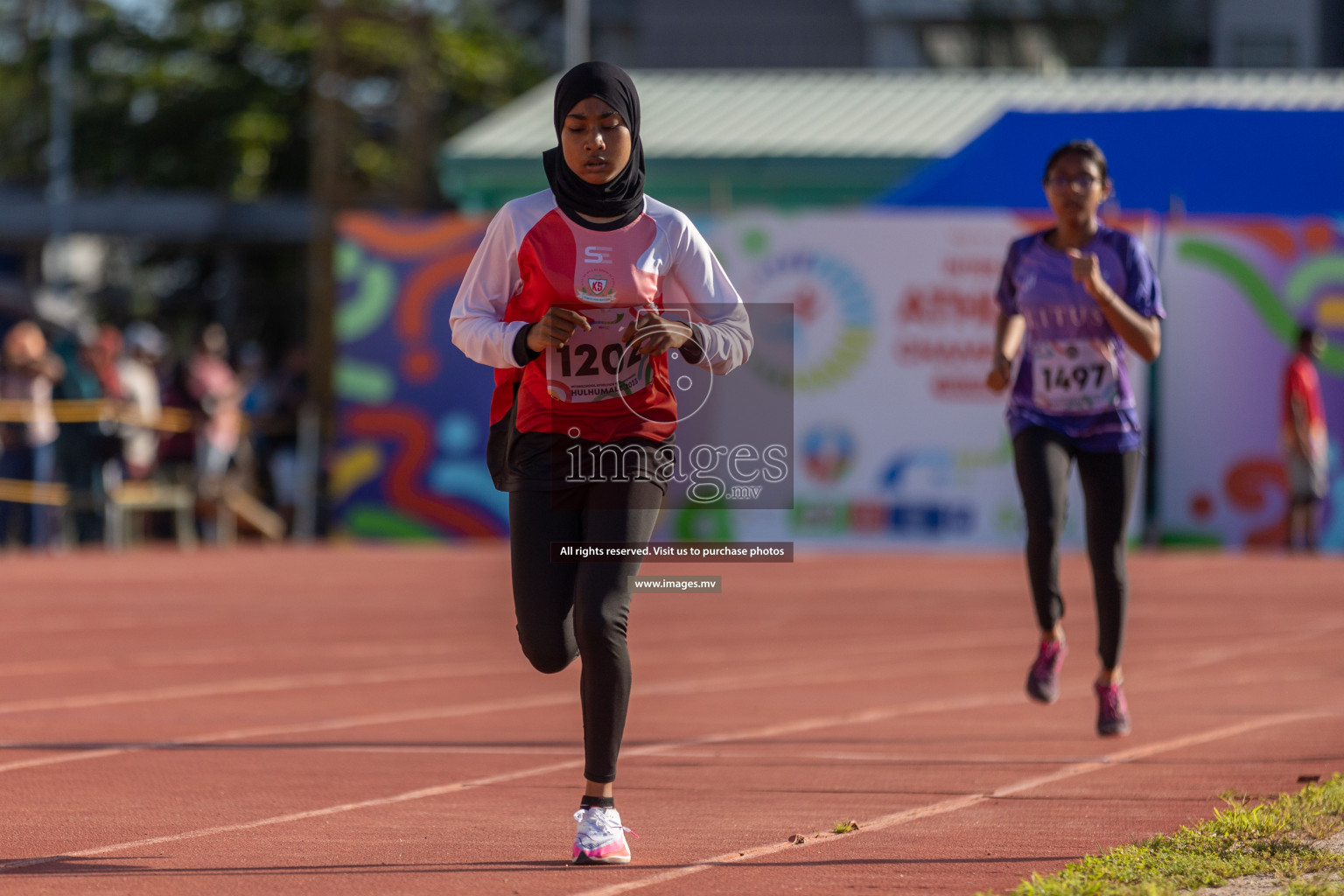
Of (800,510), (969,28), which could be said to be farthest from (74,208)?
(800,510)

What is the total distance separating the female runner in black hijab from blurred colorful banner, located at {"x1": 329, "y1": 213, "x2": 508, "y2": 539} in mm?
14141

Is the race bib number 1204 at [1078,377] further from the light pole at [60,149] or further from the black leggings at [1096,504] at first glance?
the light pole at [60,149]

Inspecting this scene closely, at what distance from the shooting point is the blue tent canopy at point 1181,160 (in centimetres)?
1970

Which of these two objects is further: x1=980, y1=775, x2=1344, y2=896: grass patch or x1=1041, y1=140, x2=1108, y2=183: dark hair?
x1=1041, y1=140, x2=1108, y2=183: dark hair

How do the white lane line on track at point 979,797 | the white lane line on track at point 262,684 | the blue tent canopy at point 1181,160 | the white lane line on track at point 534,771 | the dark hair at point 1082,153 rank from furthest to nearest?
1. the blue tent canopy at point 1181,160
2. the white lane line on track at point 262,684
3. the dark hair at point 1082,153
4. the white lane line on track at point 534,771
5. the white lane line on track at point 979,797

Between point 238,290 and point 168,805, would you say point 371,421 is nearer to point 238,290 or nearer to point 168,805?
point 168,805

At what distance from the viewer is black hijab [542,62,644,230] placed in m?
4.94

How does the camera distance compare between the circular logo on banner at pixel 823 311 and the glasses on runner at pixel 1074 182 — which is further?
the circular logo on banner at pixel 823 311

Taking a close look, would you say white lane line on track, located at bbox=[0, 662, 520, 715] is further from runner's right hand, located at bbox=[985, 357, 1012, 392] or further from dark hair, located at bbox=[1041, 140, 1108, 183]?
dark hair, located at bbox=[1041, 140, 1108, 183]

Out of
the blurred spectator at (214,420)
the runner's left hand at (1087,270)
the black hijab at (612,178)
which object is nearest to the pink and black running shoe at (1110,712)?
the runner's left hand at (1087,270)

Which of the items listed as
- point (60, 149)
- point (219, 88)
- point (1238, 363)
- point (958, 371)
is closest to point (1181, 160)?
point (1238, 363)

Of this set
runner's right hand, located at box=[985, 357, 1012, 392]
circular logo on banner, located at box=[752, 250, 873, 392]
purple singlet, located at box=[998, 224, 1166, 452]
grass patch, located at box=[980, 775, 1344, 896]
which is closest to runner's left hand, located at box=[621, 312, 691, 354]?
grass patch, located at box=[980, 775, 1344, 896]

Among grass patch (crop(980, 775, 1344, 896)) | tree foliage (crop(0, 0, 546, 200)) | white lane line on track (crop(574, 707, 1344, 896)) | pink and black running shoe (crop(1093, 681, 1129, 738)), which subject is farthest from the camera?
tree foliage (crop(0, 0, 546, 200))

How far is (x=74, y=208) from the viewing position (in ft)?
132
